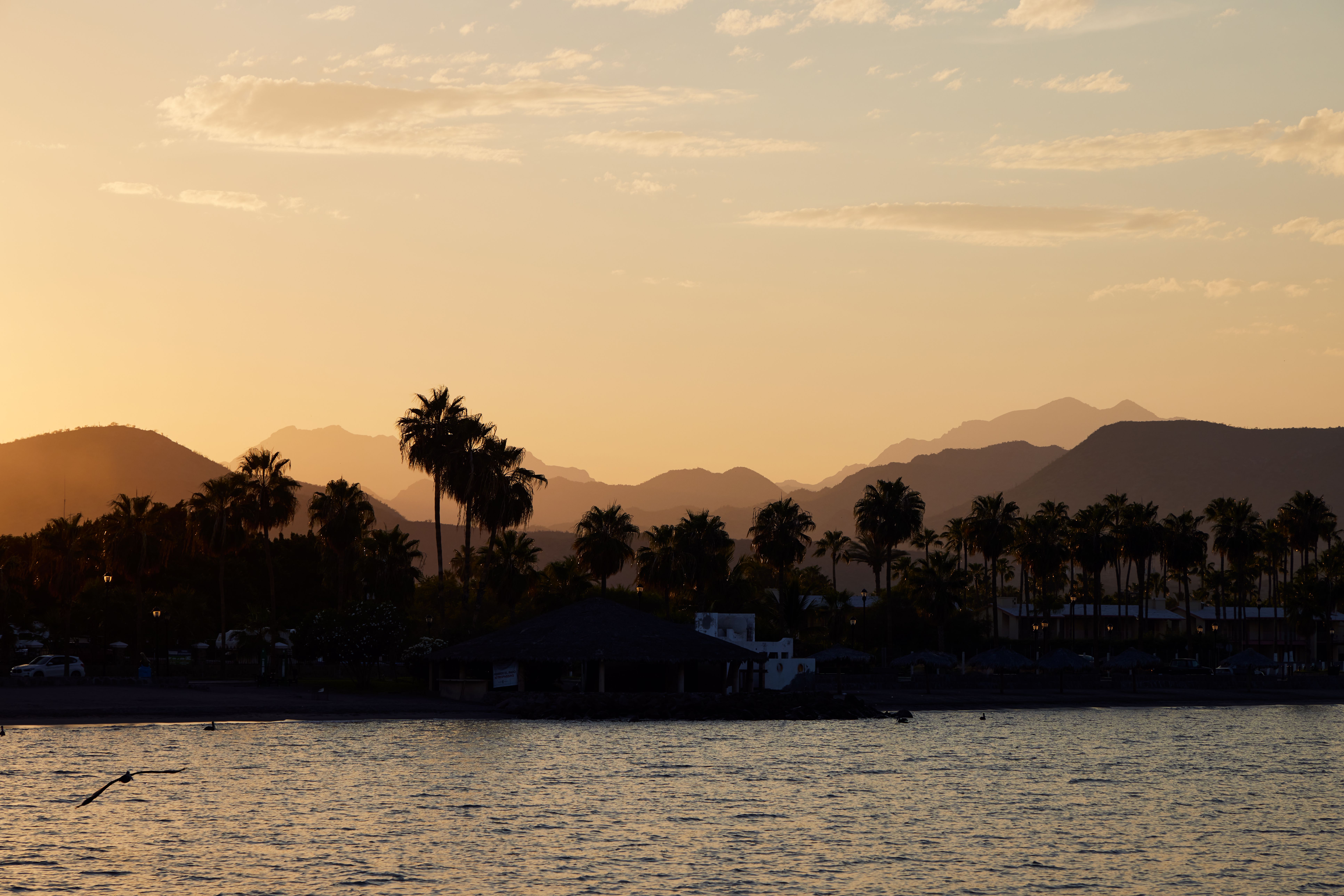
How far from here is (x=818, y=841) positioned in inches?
1496

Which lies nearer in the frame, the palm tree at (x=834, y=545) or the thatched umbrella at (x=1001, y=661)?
the thatched umbrella at (x=1001, y=661)

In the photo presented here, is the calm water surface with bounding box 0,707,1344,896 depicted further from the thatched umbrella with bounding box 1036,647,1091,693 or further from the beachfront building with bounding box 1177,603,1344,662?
the beachfront building with bounding box 1177,603,1344,662

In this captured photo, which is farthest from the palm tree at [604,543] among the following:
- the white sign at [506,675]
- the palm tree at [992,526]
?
the palm tree at [992,526]

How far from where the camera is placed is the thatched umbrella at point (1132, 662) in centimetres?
11119

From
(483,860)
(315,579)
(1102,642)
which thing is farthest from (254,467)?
(1102,642)

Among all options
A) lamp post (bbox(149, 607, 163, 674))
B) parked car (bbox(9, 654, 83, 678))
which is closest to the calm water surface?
lamp post (bbox(149, 607, 163, 674))

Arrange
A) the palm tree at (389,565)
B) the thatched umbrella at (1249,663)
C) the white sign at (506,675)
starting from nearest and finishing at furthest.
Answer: the white sign at (506,675) → the palm tree at (389,565) → the thatched umbrella at (1249,663)

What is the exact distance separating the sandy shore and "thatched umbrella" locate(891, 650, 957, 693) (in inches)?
165

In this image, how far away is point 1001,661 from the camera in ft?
340

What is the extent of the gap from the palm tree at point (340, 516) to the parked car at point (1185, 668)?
229 ft

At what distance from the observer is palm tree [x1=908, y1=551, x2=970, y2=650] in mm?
118250

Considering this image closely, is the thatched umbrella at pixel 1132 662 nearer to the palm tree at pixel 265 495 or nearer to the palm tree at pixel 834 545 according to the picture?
the palm tree at pixel 834 545

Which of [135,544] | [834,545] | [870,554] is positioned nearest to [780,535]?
[870,554]

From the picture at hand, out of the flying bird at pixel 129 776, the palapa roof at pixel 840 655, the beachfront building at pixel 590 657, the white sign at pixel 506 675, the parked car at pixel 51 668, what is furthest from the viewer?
the palapa roof at pixel 840 655
